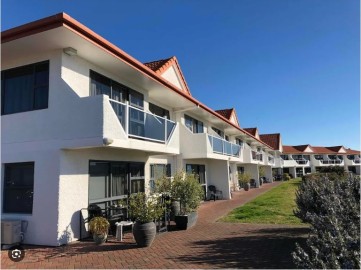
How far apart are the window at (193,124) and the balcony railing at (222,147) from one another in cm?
199

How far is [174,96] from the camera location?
16.6m

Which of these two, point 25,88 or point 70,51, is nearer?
point 70,51

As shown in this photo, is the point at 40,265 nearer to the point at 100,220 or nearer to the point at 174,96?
the point at 100,220

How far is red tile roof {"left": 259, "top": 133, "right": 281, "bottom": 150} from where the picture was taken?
193 ft

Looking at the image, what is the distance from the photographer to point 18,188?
34.6ft

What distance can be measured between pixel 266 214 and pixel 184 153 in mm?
6088

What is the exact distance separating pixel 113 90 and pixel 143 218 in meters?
5.93

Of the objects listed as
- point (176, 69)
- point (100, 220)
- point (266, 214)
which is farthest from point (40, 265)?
point (176, 69)

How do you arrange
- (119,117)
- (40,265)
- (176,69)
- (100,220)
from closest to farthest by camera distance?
(40,265) → (100,220) → (119,117) → (176,69)

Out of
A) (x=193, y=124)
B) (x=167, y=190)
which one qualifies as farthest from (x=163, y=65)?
(x=167, y=190)

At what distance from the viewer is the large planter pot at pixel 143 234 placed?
9102 millimetres

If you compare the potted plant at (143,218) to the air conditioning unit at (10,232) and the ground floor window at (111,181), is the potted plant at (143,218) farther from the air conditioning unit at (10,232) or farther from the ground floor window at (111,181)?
the air conditioning unit at (10,232)

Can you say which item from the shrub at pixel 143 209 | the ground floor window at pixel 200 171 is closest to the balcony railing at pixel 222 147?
the ground floor window at pixel 200 171

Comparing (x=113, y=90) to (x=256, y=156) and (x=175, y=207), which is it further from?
(x=256, y=156)
